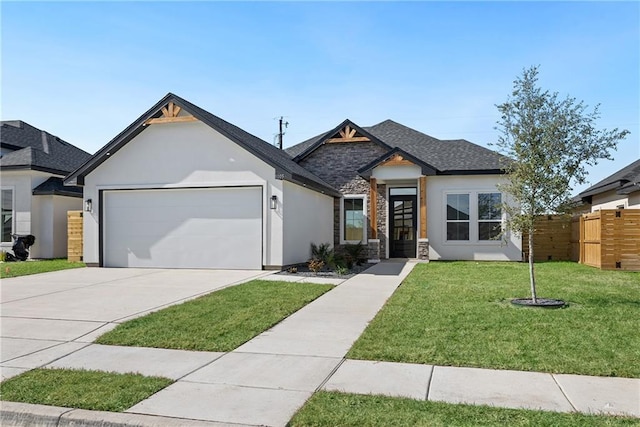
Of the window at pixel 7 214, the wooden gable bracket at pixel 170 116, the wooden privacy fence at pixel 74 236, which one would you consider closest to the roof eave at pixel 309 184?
the wooden gable bracket at pixel 170 116

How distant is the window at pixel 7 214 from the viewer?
18.7 meters

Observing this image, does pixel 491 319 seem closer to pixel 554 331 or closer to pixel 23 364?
pixel 554 331

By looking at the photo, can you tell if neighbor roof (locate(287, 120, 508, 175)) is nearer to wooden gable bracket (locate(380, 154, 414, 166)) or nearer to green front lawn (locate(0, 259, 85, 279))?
wooden gable bracket (locate(380, 154, 414, 166))

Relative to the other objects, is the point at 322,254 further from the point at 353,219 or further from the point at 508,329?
the point at 508,329

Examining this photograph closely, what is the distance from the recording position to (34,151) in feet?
64.1

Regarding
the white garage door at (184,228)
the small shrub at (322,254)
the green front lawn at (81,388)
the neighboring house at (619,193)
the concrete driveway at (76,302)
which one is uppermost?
the neighboring house at (619,193)

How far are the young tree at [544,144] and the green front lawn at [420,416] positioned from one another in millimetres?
4920

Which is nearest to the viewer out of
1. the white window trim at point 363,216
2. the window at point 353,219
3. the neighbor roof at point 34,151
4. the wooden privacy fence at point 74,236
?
the wooden privacy fence at point 74,236

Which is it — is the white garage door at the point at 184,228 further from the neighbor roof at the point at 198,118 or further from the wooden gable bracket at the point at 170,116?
the wooden gable bracket at the point at 170,116

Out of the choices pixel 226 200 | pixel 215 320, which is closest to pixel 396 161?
pixel 226 200

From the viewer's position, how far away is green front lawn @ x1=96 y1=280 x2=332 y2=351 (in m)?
5.86

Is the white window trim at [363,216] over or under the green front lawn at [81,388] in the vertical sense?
over

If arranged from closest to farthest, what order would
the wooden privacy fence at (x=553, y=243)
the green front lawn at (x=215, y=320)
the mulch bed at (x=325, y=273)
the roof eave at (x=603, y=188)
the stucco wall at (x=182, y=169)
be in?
the green front lawn at (x=215, y=320) < the mulch bed at (x=325, y=273) < the stucco wall at (x=182, y=169) < the roof eave at (x=603, y=188) < the wooden privacy fence at (x=553, y=243)

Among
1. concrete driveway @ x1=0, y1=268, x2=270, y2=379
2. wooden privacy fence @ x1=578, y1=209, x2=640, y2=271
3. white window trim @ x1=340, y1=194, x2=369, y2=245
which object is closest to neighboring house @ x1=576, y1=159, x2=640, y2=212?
wooden privacy fence @ x1=578, y1=209, x2=640, y2=271
